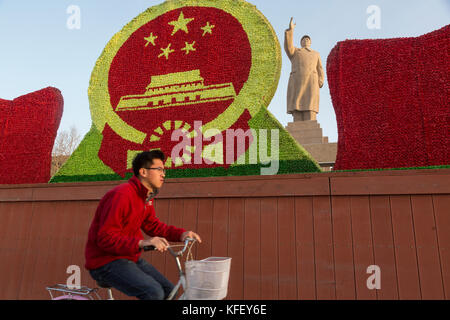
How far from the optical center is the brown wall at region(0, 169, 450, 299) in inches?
116

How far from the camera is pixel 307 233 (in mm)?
3299

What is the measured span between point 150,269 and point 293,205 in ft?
5.60

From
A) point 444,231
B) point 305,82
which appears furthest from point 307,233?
point 305,82

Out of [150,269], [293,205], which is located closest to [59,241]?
[150,269]

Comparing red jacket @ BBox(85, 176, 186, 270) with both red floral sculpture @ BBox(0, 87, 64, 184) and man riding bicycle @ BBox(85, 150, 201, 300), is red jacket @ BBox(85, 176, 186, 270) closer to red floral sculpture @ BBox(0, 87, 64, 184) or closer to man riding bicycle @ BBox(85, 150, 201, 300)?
man riding bicycle @ BBox(85, 150, 201, 300)

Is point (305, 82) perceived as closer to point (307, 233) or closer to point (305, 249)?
point (307, 233)

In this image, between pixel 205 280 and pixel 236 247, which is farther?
pixel 236 247

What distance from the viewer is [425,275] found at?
114 inches

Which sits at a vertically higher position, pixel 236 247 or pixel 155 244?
pixel 236 247

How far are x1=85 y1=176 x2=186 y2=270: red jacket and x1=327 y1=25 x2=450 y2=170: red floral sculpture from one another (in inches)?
99.8

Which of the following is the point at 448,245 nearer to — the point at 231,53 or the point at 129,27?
the point at 231,53

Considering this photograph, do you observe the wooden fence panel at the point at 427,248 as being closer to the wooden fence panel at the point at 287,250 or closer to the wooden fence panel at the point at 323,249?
the wooden fence panel at the point at 323,249

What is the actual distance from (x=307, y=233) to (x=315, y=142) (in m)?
4.69

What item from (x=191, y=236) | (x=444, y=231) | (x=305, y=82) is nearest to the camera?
(x=191, y=236)
